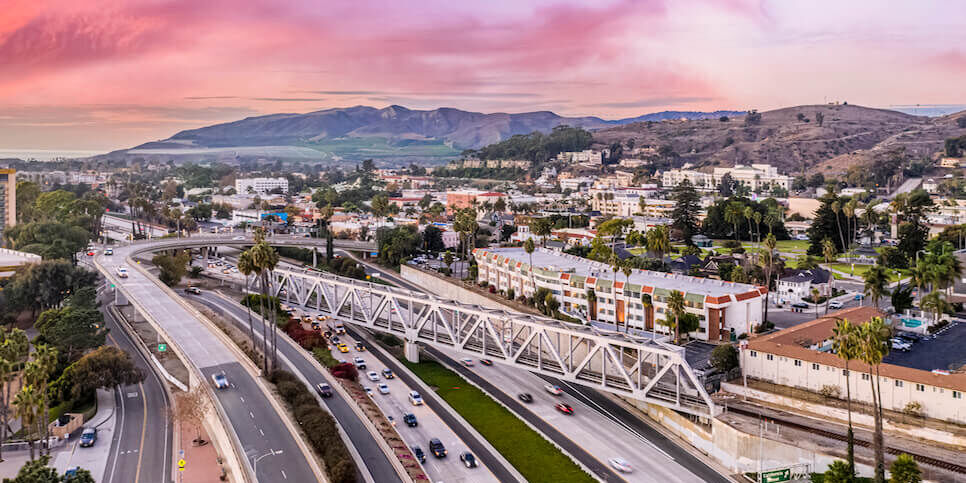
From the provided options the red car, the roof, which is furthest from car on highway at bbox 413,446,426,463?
the roof

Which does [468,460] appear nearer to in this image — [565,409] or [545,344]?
[565,409]

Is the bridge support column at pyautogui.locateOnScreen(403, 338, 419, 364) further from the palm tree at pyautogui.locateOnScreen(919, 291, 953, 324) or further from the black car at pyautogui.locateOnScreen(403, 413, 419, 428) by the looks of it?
the palm tree at pyautogui.locateOnScreen(919, 291, 953, 324)

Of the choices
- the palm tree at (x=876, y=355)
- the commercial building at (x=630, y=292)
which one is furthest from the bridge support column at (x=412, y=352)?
the palm tree at (x=876, y=355)

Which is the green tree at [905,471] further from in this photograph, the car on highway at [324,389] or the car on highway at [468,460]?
the car on highway at [324,389]

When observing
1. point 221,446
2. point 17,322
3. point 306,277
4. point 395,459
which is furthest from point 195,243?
point 395,459

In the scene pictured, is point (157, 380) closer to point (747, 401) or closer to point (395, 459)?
point (395, 459)

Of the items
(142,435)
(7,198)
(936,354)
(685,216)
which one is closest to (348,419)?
(142,435)
